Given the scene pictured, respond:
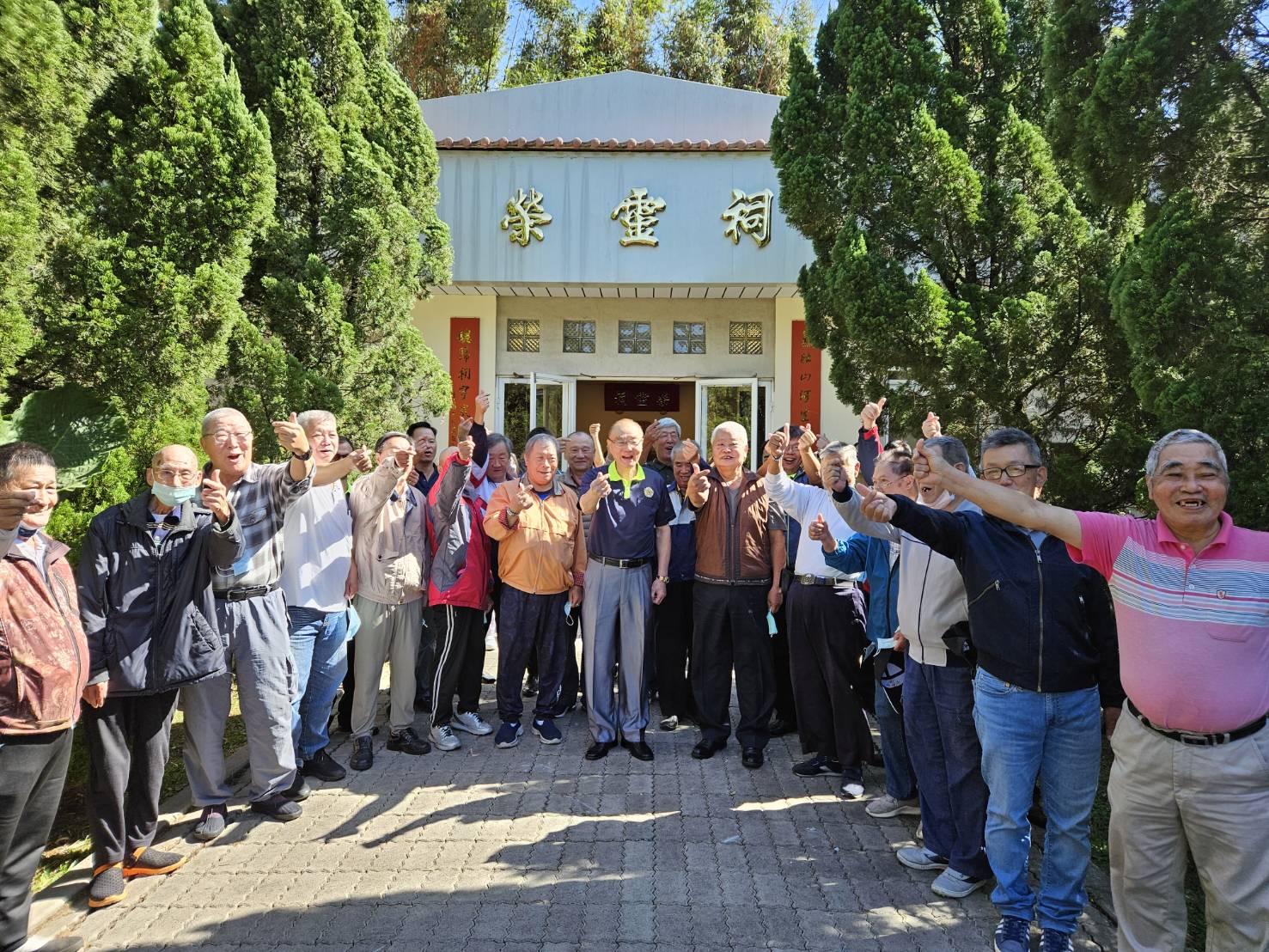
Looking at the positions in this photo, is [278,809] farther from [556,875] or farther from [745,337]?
[745,337]

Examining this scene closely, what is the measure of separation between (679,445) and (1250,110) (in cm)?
348

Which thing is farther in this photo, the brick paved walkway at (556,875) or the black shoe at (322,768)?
the black shoe at (322,768)

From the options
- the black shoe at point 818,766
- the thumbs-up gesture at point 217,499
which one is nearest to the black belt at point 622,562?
the black shoe at point 818,766

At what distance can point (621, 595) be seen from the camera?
16.4 feet

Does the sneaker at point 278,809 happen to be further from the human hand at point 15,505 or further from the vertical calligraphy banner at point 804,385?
the vertical calligraphy banner at point 804,385

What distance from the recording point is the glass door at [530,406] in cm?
1236

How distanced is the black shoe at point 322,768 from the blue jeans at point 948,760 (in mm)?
3036

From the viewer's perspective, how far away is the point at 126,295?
4.79 m

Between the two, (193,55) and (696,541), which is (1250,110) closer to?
(696,541)

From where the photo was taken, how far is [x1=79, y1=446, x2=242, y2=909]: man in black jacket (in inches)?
131

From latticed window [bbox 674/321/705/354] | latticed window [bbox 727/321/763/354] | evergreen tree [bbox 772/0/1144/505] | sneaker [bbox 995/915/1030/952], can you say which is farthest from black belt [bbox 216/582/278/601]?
latticed window [bbox 727/321/763/354]

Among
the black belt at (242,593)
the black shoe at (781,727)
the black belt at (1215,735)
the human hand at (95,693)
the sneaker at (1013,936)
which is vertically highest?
the black belt at (242,593)

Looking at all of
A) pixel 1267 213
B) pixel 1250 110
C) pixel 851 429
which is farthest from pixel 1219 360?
pixel 851 429

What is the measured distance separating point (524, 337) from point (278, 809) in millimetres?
9316
